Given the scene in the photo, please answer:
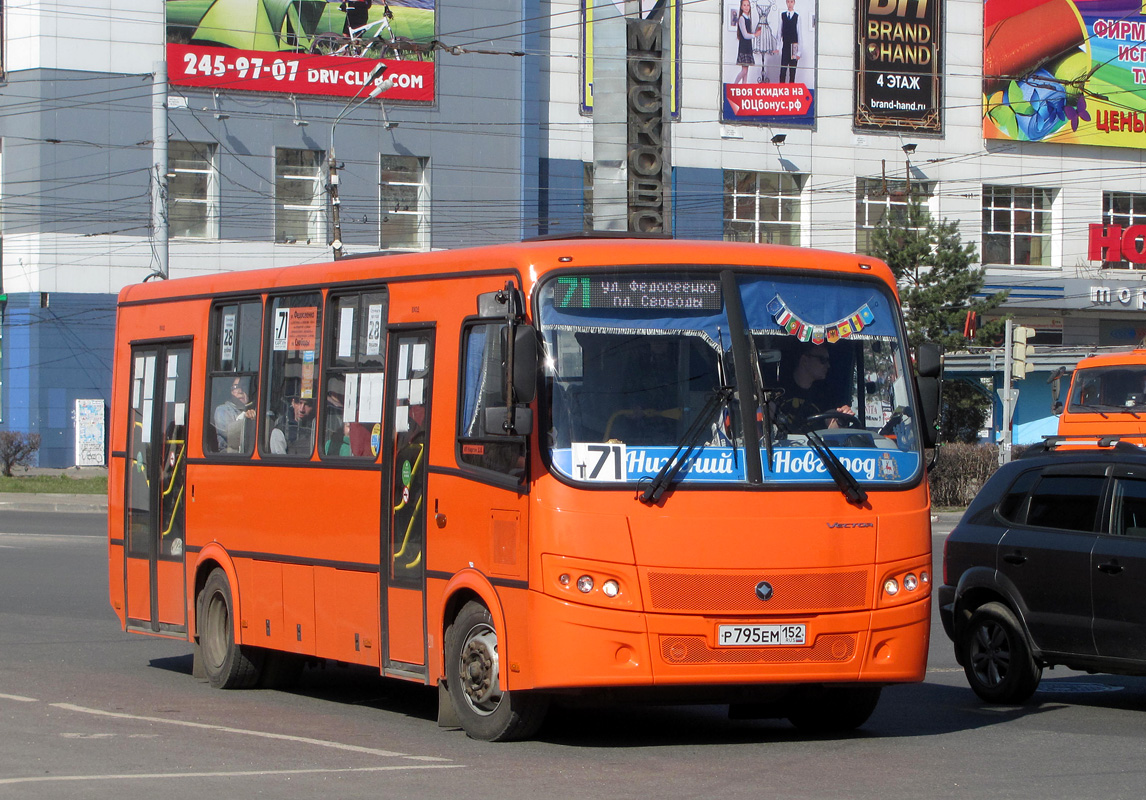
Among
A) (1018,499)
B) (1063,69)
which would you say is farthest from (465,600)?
(1063,69)

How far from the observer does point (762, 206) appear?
5362 centimetres

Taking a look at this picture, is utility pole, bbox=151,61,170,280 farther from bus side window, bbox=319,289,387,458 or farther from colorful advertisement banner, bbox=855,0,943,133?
colorful advertisement banner, bbox=855,0,943,133

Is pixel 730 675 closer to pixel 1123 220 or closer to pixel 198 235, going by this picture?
pixel 198 235

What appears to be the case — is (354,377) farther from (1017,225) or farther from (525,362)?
(1017,225)

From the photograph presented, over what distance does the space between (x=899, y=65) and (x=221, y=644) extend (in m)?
46.6

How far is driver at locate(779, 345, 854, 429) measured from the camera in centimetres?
859

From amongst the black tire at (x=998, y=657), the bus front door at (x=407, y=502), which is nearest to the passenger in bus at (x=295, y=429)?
the bus front door at (x=407, y=502)

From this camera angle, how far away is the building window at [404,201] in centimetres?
4856

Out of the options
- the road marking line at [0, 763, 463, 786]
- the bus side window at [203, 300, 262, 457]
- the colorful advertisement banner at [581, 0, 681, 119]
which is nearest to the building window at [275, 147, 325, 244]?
the colorful advertisement banner at [581, 0, 681, 119]

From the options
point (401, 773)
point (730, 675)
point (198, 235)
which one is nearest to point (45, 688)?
point (401, 773)

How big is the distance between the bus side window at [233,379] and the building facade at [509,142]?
2441cm

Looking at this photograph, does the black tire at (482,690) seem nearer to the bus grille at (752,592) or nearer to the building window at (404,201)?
the bus grille at (752,592)

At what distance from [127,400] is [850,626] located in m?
6.67

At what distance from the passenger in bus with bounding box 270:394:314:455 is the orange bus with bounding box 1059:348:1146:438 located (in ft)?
42.2
